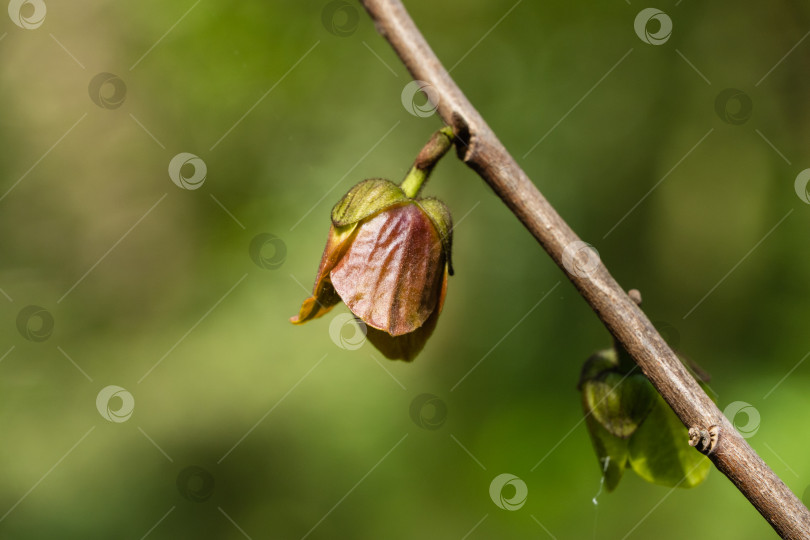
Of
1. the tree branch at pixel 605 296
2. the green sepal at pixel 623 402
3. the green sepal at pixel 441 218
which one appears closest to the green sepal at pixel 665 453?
the green sepal at pixel 623 402

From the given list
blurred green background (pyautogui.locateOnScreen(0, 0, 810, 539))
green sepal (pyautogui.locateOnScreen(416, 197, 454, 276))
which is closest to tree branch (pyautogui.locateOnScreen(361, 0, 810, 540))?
green sepal (pyautogui.locateOnScreen(416, 197, 454, 276))

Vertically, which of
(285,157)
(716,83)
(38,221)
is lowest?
(38,221)

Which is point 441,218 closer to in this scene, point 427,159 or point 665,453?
point 427,159

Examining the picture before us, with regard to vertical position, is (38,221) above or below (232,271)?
below

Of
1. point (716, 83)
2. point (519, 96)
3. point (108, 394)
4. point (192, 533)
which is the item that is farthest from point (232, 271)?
point (716, 83)

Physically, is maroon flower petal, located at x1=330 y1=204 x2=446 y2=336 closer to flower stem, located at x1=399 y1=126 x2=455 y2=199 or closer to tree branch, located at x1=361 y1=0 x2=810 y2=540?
flower stem, located at x1=399 y1=126 x2=455 y2=199

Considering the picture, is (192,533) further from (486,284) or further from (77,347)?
(486,284)

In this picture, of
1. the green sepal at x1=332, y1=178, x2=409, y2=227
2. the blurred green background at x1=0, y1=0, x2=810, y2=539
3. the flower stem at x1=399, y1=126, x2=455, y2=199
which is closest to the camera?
the flower stem at x1=399, y1=126, x2=455, y2=199
